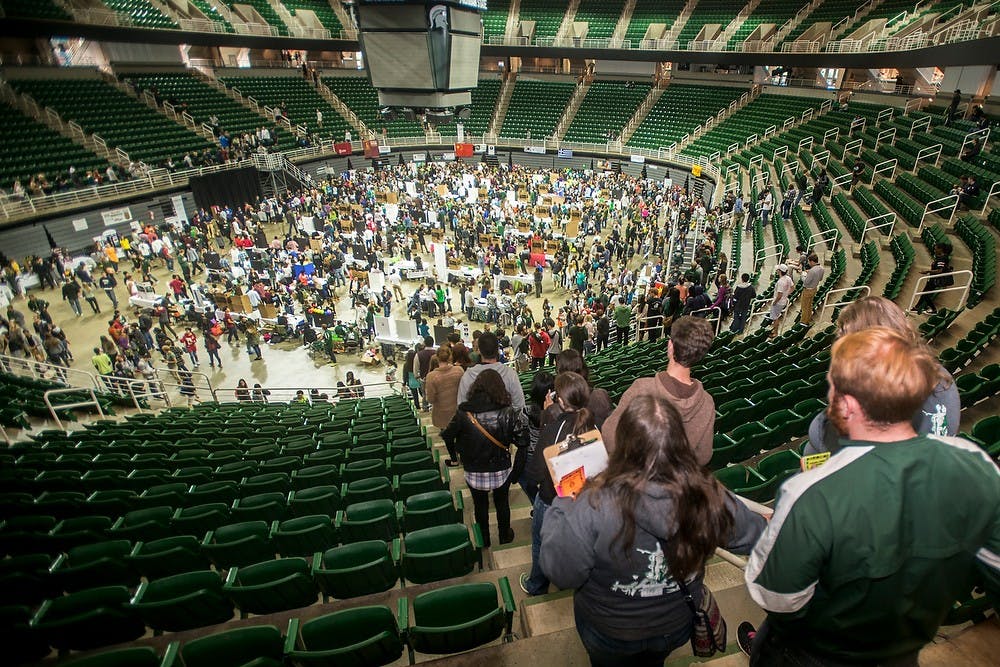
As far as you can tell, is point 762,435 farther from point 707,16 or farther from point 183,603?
point 707,16

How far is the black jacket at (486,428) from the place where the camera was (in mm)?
3525

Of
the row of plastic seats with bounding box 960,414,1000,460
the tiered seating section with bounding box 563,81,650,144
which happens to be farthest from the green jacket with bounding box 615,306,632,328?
the tiered seating section with bounding box 563,81,650,144

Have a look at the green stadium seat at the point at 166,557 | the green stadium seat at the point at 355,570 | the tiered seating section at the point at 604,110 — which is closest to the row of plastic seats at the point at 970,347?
the green stadium seat at the point at 355,570

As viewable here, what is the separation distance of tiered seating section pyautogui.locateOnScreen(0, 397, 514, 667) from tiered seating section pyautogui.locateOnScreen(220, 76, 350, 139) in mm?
29295

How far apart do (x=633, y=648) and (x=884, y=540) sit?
110 centimetres

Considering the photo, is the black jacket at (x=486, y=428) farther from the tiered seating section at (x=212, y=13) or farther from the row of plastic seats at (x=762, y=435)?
the tiered seating section at (x=212, y=13)

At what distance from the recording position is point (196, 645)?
271cm

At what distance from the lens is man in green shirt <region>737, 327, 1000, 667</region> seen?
1308 millimetres

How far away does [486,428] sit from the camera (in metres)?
3.52

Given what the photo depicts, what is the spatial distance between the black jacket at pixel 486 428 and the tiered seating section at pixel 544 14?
3668 cm

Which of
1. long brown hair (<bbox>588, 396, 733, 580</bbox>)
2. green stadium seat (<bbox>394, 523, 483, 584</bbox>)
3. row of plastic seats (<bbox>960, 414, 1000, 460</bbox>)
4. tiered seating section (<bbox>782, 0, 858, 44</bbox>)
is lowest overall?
green stadium seat (<bbox>394, 523, 483, 584</bbox>)

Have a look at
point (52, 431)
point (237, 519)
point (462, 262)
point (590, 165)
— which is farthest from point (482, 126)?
point (237, 519)

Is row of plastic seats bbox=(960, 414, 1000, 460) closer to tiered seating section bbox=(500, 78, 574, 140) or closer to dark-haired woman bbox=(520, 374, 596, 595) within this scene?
dark-haired woman bbox=(520, 374, 596, 595)

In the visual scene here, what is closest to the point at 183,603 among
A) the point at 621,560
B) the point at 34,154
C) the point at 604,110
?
the point at 621,560
